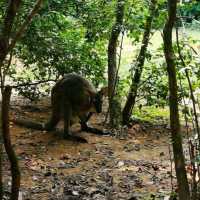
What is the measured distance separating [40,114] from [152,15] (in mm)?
2679

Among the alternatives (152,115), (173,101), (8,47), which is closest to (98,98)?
(152,115)

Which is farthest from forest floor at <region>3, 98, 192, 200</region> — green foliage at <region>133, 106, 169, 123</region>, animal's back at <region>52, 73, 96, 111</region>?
green foliage at <region>133, 106, 169, 123</region>

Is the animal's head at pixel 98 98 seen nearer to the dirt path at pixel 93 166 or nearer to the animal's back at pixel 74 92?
the animal's back at pixel 74 92

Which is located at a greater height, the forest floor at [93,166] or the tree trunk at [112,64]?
the tree trunk at [112,64]

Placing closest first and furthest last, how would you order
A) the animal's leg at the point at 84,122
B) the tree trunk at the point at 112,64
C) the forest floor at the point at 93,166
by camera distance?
the forest floor at the point at 93,166, the animal's leg at the point at 84,122, the tree trunk at the point at 112,64

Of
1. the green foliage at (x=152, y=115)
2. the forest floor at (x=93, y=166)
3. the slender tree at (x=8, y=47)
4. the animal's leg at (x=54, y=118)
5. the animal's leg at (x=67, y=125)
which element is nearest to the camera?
the slender tree at (x=8, y=47)

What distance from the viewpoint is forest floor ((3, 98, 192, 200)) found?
5531 mm

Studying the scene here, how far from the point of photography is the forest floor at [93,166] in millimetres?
5531

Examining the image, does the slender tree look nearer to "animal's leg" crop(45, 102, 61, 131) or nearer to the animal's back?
the animal's back

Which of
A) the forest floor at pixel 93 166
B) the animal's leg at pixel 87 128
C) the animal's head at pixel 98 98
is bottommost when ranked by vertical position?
the forest floor at pixel 93 166

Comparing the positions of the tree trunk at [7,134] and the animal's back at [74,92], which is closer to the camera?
the tree trunk at [7,134]

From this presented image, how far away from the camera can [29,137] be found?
25.0ft

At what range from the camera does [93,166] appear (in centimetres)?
658

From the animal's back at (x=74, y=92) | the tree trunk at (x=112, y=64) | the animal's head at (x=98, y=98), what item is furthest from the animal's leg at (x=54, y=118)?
the tree trunk at (x=112, y=64)
